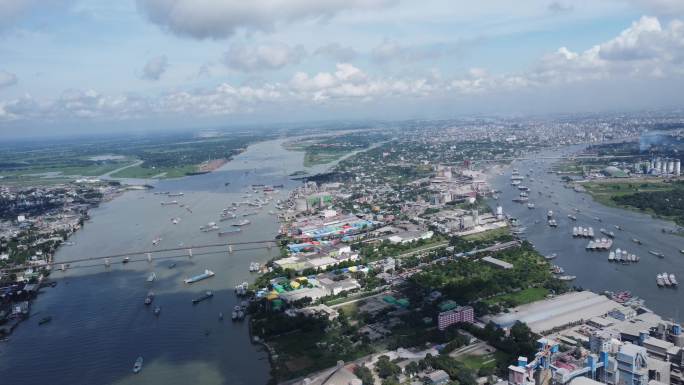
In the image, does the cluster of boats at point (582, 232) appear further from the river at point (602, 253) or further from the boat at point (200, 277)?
the boat at point (200, 277)

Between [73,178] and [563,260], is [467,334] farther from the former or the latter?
[73,178]

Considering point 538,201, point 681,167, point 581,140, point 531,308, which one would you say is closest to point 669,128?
point 581,140

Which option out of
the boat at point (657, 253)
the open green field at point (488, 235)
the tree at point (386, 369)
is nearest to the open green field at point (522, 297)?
the tree at point (386, 369)

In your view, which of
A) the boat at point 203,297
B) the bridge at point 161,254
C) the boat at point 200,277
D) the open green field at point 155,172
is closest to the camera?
the boat at point 203,297

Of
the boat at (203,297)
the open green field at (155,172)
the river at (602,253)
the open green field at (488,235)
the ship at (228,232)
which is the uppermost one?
the open green field at (155,172)

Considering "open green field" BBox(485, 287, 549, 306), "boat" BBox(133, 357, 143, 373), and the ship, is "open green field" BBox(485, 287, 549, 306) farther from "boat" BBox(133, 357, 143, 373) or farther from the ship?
the ship

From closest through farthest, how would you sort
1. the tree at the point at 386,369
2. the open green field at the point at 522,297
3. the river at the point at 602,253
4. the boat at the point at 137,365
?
the tree at the point at 386,369
the boat at the point at 137,365
the open green field at the point at 522,297
the river at the point at 602,253

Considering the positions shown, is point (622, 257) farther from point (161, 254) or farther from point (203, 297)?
point (161, 254)

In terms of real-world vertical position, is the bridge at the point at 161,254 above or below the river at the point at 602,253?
above
